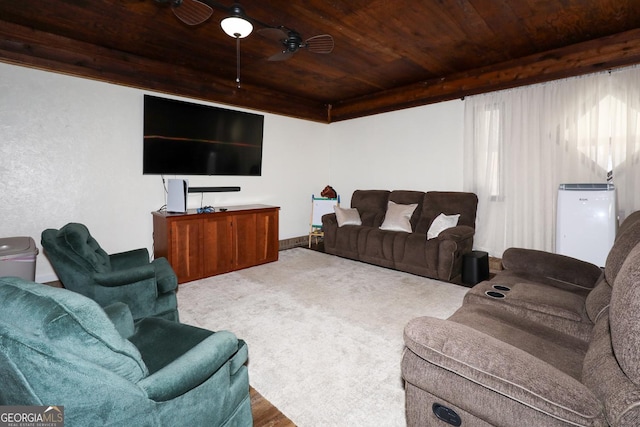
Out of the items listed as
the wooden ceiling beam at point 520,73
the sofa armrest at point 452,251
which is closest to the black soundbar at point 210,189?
the wooden ceiling beam at point 520,73

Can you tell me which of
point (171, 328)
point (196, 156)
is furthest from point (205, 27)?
point (171, 328)

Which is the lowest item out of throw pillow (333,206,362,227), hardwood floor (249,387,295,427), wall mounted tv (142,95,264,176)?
hardwood floor (249,387,295,427)

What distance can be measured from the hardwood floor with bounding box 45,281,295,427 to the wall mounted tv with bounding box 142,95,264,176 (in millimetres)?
3374

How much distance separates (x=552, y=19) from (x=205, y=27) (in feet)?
10.9

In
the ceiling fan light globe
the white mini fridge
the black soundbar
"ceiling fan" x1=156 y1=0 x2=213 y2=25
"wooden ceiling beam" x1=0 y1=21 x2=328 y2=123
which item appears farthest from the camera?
the black soundbar

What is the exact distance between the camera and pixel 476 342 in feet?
3.83

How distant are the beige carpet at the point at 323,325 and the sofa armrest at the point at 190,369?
2.30 ft

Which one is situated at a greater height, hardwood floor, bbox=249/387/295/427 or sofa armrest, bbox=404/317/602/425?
sofa armrest, bbox=404/317/602/425

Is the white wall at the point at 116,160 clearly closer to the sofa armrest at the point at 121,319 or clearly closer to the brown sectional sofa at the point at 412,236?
the brown sectional sofa at the point at 412,236

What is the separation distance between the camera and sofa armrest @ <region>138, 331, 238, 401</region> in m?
1.04

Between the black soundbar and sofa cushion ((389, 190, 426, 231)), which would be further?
sofa cushion ((389, 190, 426, 231))

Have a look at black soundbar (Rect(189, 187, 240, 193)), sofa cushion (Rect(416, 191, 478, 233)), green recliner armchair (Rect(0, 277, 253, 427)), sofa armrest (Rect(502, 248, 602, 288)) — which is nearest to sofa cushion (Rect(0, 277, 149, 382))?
green recliner armchair (Rect(0, 277, 253, 427))

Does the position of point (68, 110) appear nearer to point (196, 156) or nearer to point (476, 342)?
point (196, 156)

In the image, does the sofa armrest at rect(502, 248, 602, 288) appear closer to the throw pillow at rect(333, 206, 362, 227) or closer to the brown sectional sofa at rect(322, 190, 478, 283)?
the brown sectional sofa at rect(322, 190, 478, 283)
